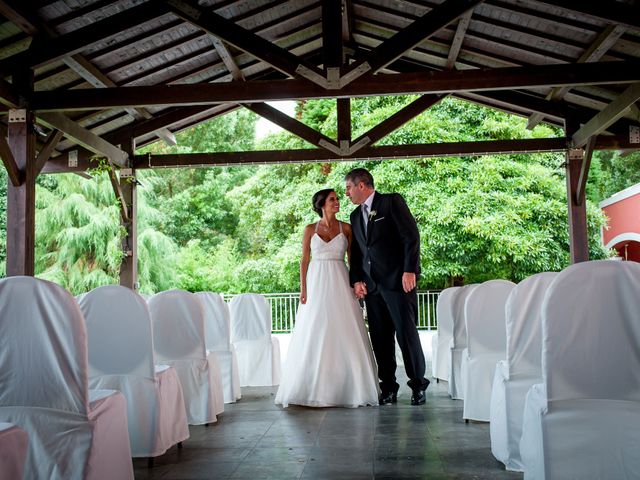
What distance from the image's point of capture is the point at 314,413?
4098mm

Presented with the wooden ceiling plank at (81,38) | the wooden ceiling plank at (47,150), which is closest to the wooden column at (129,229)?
the wooden ceiling plank at (47,150)

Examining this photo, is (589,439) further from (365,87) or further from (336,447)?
(365,87)

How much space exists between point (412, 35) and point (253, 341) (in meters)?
3.38

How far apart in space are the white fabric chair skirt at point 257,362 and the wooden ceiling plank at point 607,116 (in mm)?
4724

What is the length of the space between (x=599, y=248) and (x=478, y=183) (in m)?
4.04

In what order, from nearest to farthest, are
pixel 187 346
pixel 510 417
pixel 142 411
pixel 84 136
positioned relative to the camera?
1. pixel 510 417
2. pixel 142 411
3. pixel 187 346
4. pixel 84 136

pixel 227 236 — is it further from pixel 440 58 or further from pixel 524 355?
pixel 524 355

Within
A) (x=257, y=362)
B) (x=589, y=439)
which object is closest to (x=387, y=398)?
(x=257, y=362)

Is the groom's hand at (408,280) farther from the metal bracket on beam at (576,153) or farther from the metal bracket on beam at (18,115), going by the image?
the metal bracket on beam at (576,153)

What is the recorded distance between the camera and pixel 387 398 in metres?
4.43

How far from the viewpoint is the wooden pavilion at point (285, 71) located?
21.7 feet

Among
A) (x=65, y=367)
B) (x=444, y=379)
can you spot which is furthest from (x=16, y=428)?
(x=444, y=379)

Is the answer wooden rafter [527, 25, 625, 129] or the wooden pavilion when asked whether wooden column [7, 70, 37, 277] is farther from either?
wooden rafter [527, 25, 625, 129]

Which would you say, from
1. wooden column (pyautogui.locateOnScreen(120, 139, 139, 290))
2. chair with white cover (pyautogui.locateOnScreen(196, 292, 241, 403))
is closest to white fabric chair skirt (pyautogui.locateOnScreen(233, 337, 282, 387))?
chair with white cover (pyautogui.locateOnScreen(196, 292, 241, 403))
